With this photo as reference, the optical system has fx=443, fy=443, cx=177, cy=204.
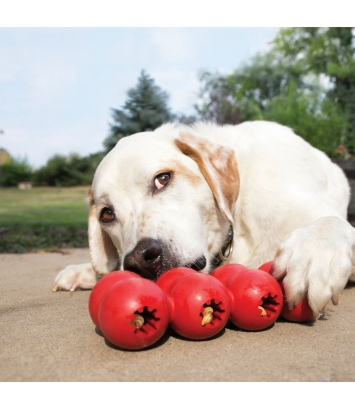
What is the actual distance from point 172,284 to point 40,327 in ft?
2.43

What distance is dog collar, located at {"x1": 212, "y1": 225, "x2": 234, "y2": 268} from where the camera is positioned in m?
3.19

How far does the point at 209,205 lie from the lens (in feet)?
9.92

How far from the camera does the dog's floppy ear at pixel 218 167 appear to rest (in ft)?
9.95

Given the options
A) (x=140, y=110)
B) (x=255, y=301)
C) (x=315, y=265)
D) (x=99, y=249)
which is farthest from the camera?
(x=140, y=110)

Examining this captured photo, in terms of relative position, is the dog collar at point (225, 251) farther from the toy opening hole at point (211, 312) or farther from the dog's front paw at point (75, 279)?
the toy opening hole at point (211, 312)

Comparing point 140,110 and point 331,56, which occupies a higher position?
point 331,56

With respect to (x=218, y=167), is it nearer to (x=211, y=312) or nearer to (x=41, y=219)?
(x=211, y=312)

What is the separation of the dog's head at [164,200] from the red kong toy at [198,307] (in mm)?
559

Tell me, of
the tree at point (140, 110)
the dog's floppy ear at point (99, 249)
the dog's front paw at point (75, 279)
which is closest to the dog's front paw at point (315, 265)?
the dog's floppy ear at point (99, 249)

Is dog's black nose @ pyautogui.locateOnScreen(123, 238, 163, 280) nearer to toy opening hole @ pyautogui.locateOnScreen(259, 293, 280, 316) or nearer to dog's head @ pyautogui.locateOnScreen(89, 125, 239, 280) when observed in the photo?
dog's head @ pyautogui.locateOnScreen(89, 125, 239, 280)

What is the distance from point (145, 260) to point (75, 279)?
137 cm

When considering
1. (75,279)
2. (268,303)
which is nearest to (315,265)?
(268,303)

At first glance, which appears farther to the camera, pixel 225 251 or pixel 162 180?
pixel 225 251

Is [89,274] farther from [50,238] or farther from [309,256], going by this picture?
[50,238]
